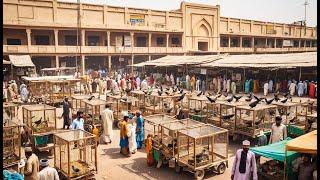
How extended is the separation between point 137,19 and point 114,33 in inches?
133

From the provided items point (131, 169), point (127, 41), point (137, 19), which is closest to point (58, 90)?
point (131, 169)

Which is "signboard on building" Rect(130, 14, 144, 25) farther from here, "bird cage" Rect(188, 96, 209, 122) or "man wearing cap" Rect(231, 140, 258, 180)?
"man wearing cap" Rect(231, 140, 258, 180)

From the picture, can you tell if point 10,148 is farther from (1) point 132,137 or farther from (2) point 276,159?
(2) point 276,159

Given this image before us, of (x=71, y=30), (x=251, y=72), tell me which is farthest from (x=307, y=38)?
(x=71, y=30)

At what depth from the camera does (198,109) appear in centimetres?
1504

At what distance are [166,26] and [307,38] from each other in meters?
31.1

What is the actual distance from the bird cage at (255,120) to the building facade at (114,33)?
23.5m

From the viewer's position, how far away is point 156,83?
33375 mm

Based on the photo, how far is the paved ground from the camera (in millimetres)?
9469

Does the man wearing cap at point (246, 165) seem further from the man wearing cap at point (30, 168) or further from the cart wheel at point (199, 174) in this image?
the man wearing cap at point (30, 168)

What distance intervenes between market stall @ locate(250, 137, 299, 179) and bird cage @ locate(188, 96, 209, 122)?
5624mm

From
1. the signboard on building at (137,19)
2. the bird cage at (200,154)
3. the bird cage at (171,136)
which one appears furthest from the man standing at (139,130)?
the signboard on building at (137,19)

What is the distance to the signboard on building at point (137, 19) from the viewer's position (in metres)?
39.2

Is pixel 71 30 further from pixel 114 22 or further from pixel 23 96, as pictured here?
pixel 23 96
